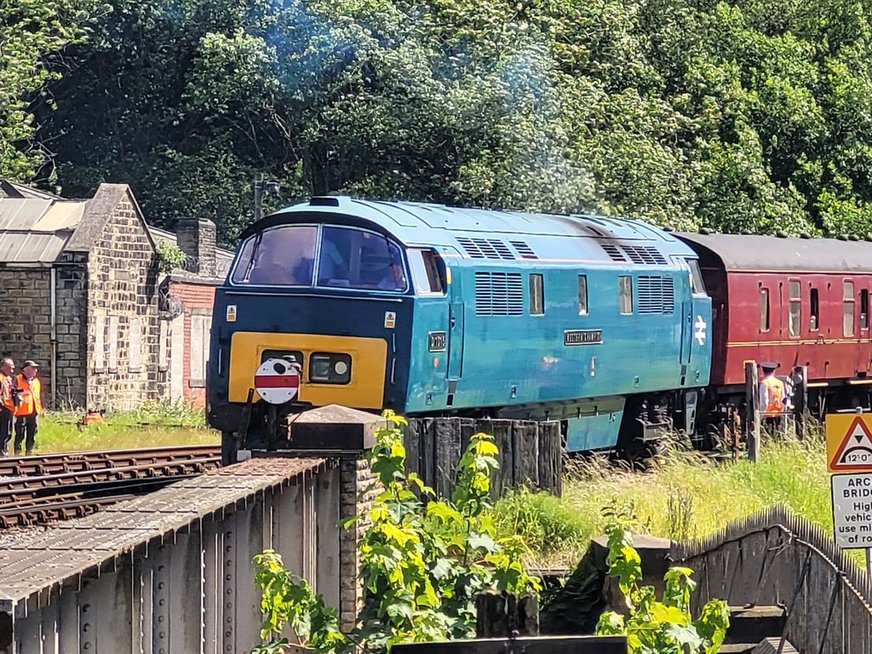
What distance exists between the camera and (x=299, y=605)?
665 cm

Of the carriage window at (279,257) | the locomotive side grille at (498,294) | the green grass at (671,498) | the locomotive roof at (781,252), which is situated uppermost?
the locomotive roof at (781,252)

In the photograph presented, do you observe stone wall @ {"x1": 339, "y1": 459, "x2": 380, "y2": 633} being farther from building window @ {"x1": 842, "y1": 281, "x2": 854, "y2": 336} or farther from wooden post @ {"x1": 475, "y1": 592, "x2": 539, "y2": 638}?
building window @ {"x1": 842, "y1": 281, "x2": 854, "y2": 336}

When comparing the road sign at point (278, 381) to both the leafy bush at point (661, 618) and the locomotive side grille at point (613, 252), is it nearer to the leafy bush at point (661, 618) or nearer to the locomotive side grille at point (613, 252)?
the locomotive side grille at point (613, 252)

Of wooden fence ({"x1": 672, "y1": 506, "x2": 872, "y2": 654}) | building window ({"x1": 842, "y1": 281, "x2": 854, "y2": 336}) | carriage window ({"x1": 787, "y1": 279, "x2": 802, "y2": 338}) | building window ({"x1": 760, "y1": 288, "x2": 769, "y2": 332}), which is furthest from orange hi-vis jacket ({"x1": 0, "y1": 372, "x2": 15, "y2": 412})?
wooden fence ({"x1": 672, "y1": 506, "x2": 872, "y2": 654})

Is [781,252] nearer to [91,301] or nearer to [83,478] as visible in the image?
[83,478]

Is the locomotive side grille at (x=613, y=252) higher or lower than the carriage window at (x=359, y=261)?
higher

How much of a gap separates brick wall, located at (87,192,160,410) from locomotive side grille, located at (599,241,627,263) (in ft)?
47.1

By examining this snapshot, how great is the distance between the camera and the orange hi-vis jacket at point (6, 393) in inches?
928

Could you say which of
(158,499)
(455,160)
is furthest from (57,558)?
(455,160)

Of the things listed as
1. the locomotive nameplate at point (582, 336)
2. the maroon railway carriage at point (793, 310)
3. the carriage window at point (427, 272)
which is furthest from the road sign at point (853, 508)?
the maroon railway carriage at point (793, 310)

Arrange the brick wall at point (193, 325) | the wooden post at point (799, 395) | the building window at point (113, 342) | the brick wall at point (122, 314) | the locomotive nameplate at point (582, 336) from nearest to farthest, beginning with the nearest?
the locomotive nameplate at point (582, 336), the wooden post at point (799, 395), the brick wall at point (122, 314), the building window at point (113, 342), the brick wall at point (193, 325)

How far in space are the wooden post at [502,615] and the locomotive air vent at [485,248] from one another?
32.0ft

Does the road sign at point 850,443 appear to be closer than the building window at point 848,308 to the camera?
Yes

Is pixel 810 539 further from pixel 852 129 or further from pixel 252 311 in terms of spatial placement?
pixel 852 129
